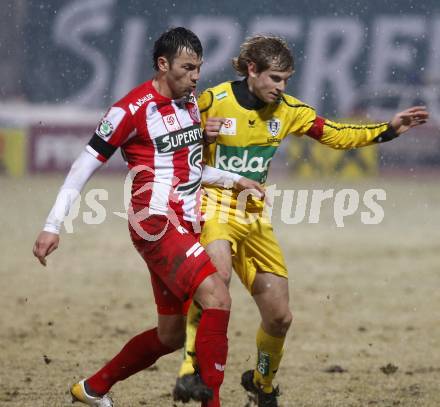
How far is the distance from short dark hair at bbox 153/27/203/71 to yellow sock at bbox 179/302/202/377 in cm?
129

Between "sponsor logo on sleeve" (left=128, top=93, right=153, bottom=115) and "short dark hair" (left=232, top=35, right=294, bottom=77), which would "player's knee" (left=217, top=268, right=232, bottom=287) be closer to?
"sponsor logo on sleeve" (left=128, top=93, right=153, bottom=115)

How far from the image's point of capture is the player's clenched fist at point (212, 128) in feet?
17.4

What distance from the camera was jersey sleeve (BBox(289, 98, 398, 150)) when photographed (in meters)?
5.77

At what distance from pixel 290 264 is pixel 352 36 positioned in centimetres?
1147

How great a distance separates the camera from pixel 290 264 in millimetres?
11016

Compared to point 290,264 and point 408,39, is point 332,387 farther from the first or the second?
point 408,39

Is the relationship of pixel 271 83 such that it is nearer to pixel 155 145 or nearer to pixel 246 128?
pixel 246 128

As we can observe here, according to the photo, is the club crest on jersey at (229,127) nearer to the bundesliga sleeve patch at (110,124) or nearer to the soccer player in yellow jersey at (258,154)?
the soccer player in yellow jersey at (258,154)

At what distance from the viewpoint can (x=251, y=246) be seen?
567cm

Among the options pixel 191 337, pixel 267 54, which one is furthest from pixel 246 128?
pixel 191 337

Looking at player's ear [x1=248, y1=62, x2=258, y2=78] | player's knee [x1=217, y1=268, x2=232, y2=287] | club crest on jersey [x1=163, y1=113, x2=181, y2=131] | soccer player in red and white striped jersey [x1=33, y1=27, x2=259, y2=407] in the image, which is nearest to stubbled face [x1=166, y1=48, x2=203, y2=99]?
soccer player in red and white striped jersey [x1=33, y1=27, x2=259, y2=407]

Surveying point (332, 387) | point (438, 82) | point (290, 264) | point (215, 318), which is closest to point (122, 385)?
point (332, 387)

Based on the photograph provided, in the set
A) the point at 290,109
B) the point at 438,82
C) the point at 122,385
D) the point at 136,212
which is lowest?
the point at 122,385

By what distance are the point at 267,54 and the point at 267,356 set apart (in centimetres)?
174
